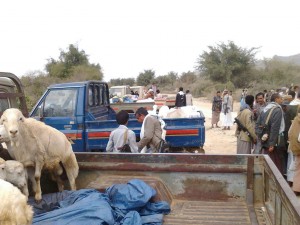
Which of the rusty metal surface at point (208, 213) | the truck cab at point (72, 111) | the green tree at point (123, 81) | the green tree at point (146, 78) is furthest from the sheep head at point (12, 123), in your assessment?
the green tree at point (123, 81)

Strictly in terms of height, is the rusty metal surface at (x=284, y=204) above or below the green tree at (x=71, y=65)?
below

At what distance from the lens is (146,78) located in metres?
64.4

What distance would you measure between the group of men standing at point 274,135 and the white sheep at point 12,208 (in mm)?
4280

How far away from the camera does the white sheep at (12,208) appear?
2213mm

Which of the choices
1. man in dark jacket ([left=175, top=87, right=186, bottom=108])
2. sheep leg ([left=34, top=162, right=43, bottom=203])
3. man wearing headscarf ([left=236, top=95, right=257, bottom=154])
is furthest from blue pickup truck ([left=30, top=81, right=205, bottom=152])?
man in dark jacket ([left=175, top=87, right=186, bottom=108])

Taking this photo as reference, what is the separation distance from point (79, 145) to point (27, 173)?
11.6 ft

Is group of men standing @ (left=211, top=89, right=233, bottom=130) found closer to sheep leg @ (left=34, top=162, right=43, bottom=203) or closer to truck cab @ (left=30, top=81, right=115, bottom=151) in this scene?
truck cab @ (left=30, top=81, right=115, bottom=151)

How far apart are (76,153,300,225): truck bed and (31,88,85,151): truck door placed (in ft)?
9.57

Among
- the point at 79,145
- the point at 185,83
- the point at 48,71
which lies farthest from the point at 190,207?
the point at 185,83

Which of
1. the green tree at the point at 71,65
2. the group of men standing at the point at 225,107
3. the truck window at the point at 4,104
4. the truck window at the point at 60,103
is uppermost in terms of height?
the green tree at the point at 71,65

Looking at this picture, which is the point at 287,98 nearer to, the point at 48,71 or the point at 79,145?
the point at 79,145

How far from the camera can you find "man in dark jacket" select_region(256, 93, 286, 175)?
19.1 feet

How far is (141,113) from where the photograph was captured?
18.6ft

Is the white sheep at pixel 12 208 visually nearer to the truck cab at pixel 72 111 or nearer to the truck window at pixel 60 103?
the truck cab at pixel 72 111
